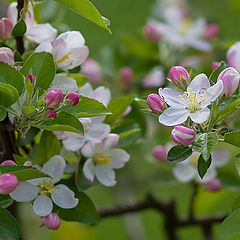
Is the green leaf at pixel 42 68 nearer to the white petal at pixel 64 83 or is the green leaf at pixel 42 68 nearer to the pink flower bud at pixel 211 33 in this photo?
the white petal at pixel 64 83

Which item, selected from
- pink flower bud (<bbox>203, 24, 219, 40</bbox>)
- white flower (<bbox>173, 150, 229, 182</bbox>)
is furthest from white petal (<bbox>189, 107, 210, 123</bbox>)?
pink flower bud (<bbox>203, 24, 219, 40</bbox>)

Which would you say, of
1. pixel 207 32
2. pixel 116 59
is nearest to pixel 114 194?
pixel 116 59

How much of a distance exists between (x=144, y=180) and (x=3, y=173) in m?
1.32

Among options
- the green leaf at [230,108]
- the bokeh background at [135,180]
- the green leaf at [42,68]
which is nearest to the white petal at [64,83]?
the green leaf at [42,68]

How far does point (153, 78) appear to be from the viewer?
177cm

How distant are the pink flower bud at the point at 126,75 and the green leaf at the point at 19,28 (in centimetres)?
72

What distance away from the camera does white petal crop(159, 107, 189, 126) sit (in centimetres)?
86

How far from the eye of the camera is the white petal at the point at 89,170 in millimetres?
1021

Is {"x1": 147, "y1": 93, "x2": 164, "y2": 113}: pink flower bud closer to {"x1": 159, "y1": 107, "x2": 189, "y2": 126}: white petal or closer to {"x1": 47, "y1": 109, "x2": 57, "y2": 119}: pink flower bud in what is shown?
{"x1": 159, "y1": 107, "x2": 189, "y2": 126}: white petal

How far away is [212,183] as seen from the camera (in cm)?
129

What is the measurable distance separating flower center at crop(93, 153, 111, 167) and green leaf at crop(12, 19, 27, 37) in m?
0.29

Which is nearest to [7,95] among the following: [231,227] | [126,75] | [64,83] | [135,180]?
[64,83]

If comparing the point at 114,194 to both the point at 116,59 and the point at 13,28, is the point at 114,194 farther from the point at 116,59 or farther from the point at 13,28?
the point at 13,28

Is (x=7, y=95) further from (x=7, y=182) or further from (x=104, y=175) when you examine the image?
(x=104, y=175)
